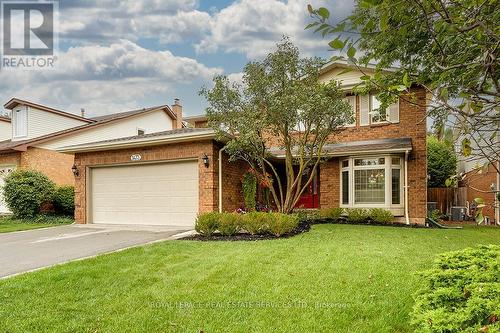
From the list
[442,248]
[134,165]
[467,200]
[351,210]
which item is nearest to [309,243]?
[442,248]

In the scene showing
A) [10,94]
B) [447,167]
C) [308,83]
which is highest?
[10,94]

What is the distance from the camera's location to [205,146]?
11164 millimetres

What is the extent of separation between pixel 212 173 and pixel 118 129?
40.7ft

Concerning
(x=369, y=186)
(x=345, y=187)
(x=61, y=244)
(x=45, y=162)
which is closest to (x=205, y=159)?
(x=61, y=244)

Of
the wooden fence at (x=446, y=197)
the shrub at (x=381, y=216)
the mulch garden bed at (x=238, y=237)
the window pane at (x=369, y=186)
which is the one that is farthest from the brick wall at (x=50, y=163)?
the wooden fence at (x=446, y=197)

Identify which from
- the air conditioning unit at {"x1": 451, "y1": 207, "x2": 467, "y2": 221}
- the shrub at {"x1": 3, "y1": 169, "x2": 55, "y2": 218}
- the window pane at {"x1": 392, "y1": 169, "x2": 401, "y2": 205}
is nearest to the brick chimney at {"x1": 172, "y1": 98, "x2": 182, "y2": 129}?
the shrub at {"x1": 3, "y1": 169, "x2": 55, "y2": 218}

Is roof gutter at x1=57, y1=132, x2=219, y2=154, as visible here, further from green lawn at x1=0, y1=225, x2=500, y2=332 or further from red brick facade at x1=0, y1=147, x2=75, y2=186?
green lawn at x1=0, y1=225, x2=500, y2=332

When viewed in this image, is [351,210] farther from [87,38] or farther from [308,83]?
[87,38]

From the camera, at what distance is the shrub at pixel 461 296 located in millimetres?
2367

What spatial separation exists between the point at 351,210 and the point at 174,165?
6.63 metres

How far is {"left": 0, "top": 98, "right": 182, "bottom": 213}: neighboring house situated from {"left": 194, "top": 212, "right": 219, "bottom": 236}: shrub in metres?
12.0

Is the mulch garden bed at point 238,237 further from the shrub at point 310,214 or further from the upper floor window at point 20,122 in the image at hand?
the upper floor window at point 20,122

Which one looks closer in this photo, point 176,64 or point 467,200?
point 176,64

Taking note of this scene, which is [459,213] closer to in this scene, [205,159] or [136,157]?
[205,159]
